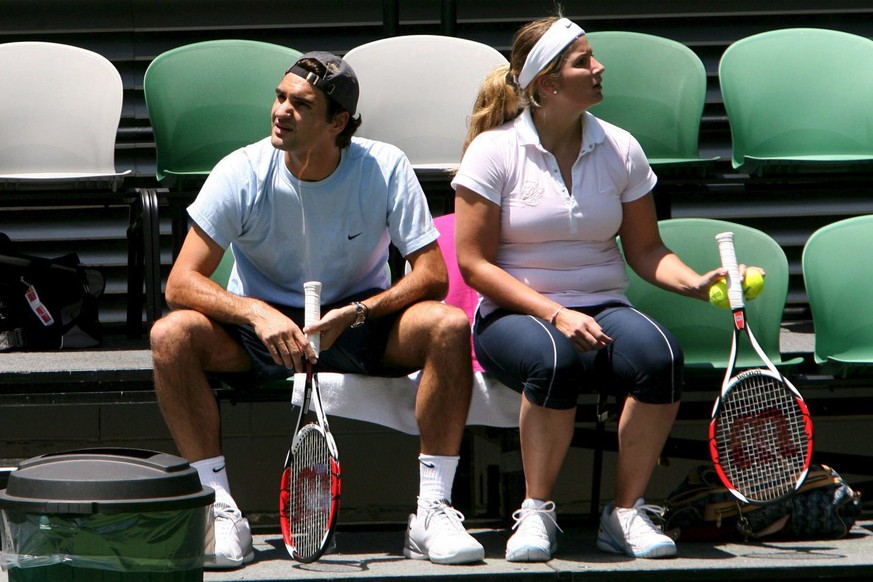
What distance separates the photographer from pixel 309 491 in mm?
3367

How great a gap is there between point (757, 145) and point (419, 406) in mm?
2006

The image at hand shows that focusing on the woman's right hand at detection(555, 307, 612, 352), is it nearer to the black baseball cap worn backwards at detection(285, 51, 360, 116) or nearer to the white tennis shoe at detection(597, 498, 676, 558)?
the white tennis shoe at detection(597, 498, 676, 558)

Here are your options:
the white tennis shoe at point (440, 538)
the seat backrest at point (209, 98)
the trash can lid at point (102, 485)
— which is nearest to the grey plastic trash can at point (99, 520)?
the trash can lid at point (102, 485)

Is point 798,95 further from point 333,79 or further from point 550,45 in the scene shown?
point 333,79

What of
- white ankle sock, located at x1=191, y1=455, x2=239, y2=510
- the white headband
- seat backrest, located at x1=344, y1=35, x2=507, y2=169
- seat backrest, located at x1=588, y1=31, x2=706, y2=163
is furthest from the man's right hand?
seat backrest, located at x1=588, y1=31, x2=706, y2=163

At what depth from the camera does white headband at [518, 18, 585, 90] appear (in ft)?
12.8

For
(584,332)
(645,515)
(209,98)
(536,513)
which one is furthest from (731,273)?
(209,98)

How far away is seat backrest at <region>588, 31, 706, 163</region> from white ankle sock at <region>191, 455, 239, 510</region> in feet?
6.90

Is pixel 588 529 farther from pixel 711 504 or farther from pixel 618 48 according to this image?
pixel 618 48

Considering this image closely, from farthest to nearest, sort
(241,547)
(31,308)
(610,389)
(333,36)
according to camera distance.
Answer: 1. (333,36)
2. (31,308)
3. (610,389)
4. (241,547)

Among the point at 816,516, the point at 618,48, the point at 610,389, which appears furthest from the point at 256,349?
the point at 618,48

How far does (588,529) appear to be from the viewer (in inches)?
161

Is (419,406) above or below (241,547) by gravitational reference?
above

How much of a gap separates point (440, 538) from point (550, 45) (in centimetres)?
142
